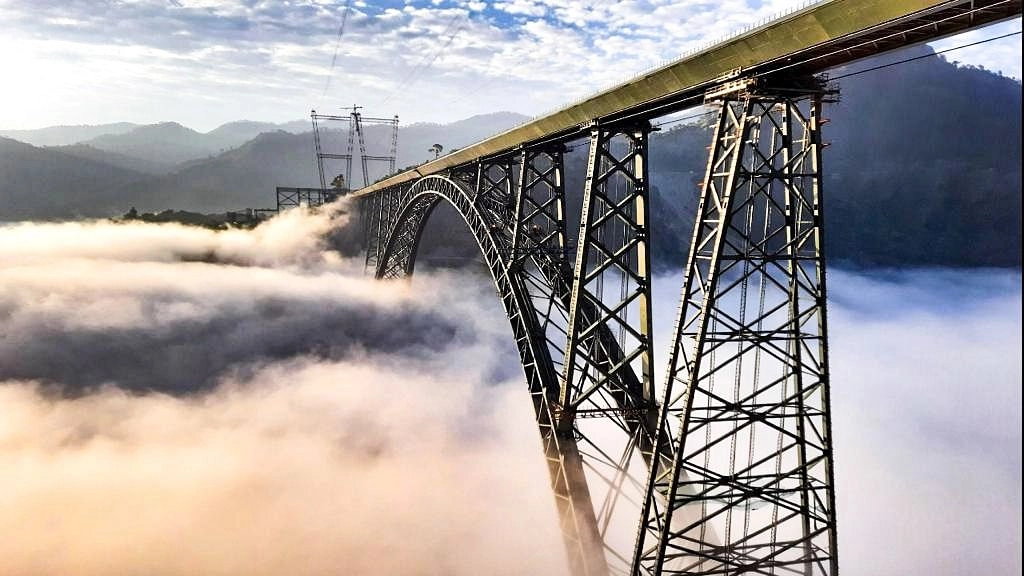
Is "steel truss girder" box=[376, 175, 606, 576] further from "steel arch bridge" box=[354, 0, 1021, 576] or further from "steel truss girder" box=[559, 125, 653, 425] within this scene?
"steel truss girder" box=[559, 125, 653, 425]

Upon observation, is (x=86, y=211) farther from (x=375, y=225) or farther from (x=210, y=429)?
(x=210, y=429)

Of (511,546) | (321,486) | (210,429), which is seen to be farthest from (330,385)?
(511,546)

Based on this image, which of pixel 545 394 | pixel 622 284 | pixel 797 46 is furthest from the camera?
pixel 545 394

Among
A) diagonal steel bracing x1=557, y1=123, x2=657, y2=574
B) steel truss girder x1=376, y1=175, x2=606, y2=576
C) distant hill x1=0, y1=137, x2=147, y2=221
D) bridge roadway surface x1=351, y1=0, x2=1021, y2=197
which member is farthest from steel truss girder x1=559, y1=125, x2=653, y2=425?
distant hill x1=0, y1=137, x2=147, y2=221

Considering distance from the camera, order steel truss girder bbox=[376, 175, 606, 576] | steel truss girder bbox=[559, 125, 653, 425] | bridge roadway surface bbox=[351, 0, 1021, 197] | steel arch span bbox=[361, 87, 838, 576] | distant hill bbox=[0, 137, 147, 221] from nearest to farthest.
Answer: bridge roadway surface bbox=[351, 0, 1021, 197] < steel arch span bbox=[361, 87, 838, 576] < steel truss girder bbox=[559, 125, 653, 425] < steel truss girder bbox=[376, 175, 606, 576] < distant hill bbox=[0, 137, 147, 221]

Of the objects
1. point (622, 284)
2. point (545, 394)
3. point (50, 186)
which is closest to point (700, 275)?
point (622, 284)

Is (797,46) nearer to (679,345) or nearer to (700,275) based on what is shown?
(700,275)

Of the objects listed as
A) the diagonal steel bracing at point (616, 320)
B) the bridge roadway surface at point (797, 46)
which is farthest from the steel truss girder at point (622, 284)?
the bridge roadway surface at point (797, 46)
